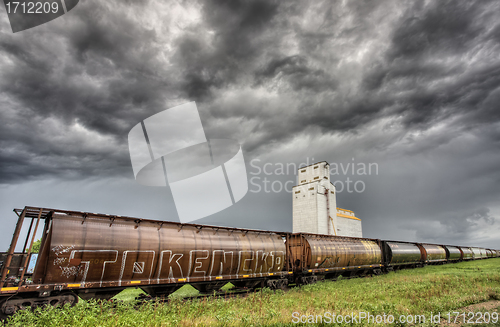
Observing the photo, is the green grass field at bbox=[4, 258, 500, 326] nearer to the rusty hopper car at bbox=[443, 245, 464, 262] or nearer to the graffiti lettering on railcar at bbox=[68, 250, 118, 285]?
the graffiti lettering on railcar at bbox=[68, 250, 118, 285]

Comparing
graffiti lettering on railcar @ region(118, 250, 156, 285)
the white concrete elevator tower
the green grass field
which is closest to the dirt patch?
the green grass field

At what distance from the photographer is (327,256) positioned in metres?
21.6

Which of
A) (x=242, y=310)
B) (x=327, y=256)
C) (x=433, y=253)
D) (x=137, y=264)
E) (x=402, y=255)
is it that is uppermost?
Result: (x=433, y=253)

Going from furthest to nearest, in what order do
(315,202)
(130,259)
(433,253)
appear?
(433,253) < (315,202) < (130,259)

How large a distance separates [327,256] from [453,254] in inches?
1536

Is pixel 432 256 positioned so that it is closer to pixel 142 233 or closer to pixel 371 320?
pixel 371 320

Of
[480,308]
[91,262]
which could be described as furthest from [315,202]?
[91,262]

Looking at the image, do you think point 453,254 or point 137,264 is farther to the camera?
point 453,254

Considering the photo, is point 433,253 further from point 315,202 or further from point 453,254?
point 315,202

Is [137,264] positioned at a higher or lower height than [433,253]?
lower

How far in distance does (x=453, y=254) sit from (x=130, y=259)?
54689 mm

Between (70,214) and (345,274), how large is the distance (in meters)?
24.1

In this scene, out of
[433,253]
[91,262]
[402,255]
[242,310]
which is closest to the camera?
[91,262]

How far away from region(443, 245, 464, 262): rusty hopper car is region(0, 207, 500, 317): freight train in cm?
3825
